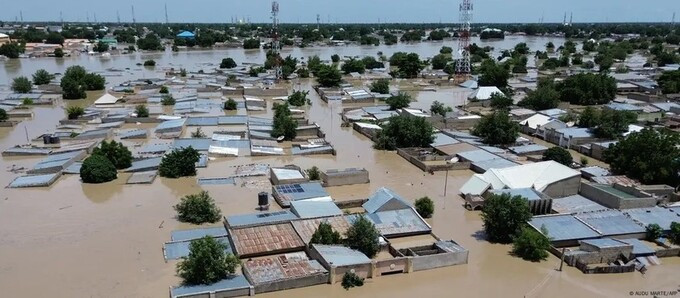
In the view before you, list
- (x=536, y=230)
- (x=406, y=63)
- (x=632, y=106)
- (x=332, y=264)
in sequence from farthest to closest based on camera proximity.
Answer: (x=406, y=63) → (x=632, y=106) → (x=536, y=230) → (x=332, y=264)

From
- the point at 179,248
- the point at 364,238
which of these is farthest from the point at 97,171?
the point at 364,238

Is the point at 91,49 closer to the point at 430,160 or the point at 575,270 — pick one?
the point at 430,160

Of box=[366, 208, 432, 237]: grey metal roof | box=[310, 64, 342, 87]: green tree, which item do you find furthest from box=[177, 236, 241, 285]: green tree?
box=[310, 64, 342, 87]: green tree

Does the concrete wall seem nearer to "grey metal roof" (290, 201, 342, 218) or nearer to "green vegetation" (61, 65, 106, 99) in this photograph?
"grey metal roof" (290, 201, 342, 218)

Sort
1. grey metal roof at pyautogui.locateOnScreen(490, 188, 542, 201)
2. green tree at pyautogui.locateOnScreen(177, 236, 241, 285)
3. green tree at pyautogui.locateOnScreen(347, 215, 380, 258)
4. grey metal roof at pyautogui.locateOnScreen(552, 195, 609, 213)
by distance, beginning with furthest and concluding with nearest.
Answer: grey metal roof at pyautogui.locateOnScreen(552, 195, 609, 213) → grey metal roof at pyautogui.locateOnScreen(490, 188, 542, 201) → green tree at pyautogui.locateOnScreen(347, 215, 380, 258) → green tree at pyautogui.locateOnScreen(177, 236, 241, 285)

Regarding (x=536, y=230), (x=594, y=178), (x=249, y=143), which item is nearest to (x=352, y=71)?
(x=249, y=143)
